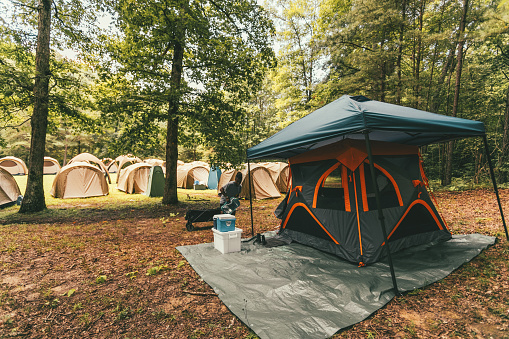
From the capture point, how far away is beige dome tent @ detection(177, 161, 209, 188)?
1584 cm

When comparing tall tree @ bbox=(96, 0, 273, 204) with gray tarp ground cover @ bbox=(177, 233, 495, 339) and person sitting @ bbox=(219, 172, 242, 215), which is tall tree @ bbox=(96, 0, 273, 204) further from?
gray tarp ground cover @ bbox=(177, 233, 495, 339)

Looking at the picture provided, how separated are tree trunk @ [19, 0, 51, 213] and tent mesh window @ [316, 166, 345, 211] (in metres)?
8.67

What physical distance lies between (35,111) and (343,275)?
384 inches

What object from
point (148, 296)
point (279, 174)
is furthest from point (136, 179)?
point (148, 296)

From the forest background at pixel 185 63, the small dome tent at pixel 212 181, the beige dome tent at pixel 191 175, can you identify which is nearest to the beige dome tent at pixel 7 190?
the forest background at pixel 185 63

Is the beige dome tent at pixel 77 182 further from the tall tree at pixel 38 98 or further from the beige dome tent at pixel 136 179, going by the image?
the tall tree at pixel 38 98

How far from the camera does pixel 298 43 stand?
54.8 feet

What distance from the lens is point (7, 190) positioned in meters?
8.55

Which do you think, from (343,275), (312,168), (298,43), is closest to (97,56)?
(312,168)

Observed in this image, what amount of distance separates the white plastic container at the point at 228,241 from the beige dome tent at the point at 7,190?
911cm

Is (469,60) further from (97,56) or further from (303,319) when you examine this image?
(97,56)

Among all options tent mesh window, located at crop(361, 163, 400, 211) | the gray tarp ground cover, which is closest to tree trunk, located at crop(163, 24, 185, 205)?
the gray tarp ground cover

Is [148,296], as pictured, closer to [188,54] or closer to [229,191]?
[229,191]

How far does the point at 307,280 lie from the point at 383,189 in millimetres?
2129
